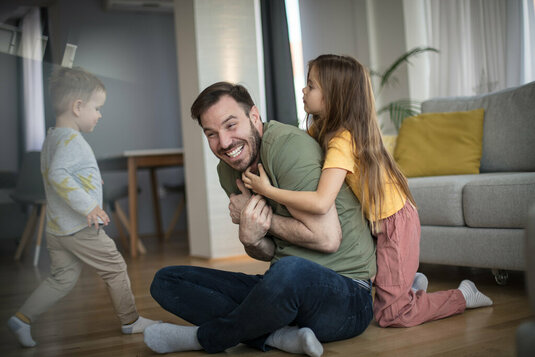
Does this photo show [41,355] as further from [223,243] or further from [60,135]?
[223,243]

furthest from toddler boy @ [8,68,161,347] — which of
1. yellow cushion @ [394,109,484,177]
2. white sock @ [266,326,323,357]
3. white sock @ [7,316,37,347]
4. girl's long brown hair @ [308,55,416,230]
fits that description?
yellow cushion @ [394,109,484,177]

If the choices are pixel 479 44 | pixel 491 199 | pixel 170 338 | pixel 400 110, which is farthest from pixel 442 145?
pixel 170 338

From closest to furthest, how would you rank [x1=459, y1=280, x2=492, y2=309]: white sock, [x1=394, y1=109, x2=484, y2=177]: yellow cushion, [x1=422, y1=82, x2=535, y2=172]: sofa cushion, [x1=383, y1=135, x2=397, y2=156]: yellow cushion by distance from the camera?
[x1=459, y1=280, x2=492, y2=309]: white sock
[x1=422, y1=82, x2=535, y2=172]: sofa cushion
[x1=394, y1=109, x2=484, y2=177]: yellow cushion
[x1=383, y1=135, x2=397, y2=156]: yellow cushion

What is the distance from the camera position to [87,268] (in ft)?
5.34

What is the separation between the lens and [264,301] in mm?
1330

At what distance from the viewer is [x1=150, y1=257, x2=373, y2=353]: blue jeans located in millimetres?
1339

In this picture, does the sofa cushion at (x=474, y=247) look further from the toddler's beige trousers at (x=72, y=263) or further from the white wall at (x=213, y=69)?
the white wall at (x=213, y=69)

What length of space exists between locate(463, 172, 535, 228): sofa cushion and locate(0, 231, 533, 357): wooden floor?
11.7 inches

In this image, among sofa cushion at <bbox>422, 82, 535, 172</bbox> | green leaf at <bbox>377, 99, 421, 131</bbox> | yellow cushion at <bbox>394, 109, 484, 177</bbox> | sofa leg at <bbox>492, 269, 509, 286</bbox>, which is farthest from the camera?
green leaf at <bbox>377, 99, 421, 131</bbox>

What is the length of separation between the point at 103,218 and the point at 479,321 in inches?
45.0

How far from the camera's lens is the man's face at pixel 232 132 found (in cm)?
150

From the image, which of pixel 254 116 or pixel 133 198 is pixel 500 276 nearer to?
pixel 254 116

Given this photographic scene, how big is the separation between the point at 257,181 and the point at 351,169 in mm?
251

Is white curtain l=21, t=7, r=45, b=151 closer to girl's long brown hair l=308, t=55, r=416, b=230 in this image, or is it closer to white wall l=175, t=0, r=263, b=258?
girl's long brown hair l=308, t=55, r=416, b=230
